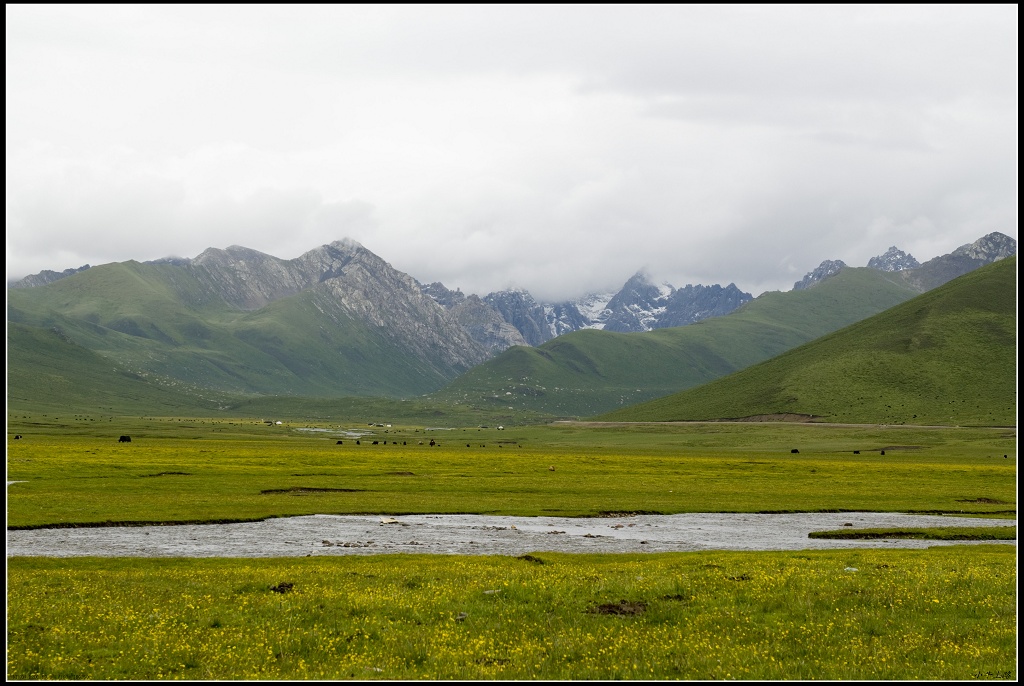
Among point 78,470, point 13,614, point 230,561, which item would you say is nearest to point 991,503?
point 230,561

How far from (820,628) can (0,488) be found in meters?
26.7

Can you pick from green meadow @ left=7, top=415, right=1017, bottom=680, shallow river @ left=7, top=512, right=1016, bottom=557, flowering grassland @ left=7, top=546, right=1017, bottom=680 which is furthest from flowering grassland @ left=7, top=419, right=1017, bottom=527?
flowering grassland @ left=7, top=546, right=1017, bottom=680

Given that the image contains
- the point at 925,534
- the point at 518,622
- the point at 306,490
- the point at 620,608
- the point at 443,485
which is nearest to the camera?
the point at 518,622

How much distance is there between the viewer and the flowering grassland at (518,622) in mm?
Answer: 25094

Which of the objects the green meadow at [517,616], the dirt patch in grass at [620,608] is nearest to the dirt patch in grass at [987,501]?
the green meadow at [517,616]

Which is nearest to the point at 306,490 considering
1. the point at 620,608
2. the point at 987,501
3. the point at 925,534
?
the point at 925,534

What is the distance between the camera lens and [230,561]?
158 ft

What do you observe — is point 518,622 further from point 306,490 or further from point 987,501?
point 987,501

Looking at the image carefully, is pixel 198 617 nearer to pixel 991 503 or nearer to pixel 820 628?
pixel 820 628

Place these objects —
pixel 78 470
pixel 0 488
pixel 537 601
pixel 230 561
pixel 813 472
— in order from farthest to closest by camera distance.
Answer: pixel 813 472
pixel 78 470
pixel 230 561
pixel 537 601
pixel 0 488

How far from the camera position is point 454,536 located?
6294 cm

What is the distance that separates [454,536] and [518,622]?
108ft

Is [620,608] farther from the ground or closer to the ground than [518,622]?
closer to the ground

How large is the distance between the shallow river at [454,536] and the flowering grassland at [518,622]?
1039 centimetres
